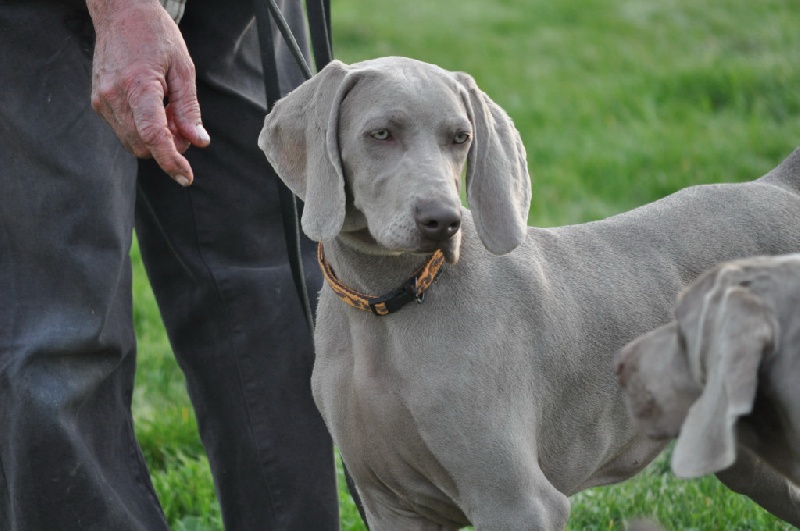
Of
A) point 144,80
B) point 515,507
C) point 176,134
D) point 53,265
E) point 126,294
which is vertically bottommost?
point 515,507

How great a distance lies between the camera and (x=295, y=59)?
3.90 meters

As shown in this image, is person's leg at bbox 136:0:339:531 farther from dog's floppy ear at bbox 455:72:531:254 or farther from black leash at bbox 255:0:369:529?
dog's floppy ear at bbox 455:72:531:254

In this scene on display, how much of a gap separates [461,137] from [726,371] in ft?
3.45

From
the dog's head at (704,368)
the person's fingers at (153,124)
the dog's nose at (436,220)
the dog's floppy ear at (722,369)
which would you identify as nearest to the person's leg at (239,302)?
the person's fingers at (153,124)

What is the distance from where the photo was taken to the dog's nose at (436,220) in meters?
3.09

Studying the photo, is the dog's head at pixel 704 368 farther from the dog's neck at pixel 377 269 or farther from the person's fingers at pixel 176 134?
the person's fingers at pixel 176 134

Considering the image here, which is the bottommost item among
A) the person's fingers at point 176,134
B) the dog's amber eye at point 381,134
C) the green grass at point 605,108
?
the green grass at point 605,108

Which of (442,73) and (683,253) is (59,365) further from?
(683,253)

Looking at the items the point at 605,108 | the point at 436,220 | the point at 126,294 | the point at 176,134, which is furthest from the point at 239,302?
the point at 605,108

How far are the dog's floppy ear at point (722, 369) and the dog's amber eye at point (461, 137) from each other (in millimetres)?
824

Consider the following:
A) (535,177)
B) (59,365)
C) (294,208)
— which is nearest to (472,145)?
(294,208)

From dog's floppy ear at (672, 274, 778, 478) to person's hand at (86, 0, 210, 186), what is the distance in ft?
4.17

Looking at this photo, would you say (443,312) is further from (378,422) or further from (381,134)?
(381,134)

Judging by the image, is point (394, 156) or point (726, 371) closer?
point (726, 371)
